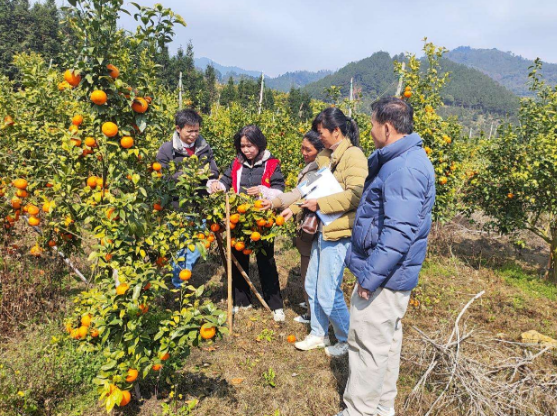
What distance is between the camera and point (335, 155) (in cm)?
261

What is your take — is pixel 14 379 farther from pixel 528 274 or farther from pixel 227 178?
pixel 528 274

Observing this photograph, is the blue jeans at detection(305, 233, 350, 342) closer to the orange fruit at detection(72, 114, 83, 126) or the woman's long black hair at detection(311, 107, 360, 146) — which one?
the woman's long black hair at detection(311, 107, 360, 146)

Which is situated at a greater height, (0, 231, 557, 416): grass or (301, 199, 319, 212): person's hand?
(301, 199, 319, 212): person's hand

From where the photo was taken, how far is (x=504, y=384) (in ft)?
7.57

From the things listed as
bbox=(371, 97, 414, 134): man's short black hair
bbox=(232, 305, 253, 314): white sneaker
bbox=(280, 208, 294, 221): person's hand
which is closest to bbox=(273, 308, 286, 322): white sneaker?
bbox=(232, 305, 253, 314): white sneaker

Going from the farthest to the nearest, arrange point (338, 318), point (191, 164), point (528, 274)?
1. point (528, 274)
2. point (338, 318)
3. point (191, 164)

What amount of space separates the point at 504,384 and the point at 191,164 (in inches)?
101

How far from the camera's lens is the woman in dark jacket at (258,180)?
312cm

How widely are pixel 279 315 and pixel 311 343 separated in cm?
58

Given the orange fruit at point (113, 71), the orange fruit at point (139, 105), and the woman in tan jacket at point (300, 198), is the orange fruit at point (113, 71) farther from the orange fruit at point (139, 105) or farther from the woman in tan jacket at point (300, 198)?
the woman in tan jacket at point (300, 198)

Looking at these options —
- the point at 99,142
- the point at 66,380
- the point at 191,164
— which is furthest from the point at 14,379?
the point at 191,164

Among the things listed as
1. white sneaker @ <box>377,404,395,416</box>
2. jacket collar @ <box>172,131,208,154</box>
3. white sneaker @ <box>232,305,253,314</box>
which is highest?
jacket collar @ <box>172,131,208,154</box>

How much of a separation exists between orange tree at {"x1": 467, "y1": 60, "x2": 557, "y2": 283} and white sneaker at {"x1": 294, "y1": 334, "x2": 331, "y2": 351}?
3758mm

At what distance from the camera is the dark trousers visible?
3424 mm
